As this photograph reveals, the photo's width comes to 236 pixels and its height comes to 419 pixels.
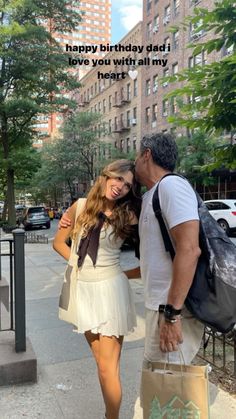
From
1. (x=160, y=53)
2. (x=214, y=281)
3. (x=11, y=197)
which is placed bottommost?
(x=11, y=197)

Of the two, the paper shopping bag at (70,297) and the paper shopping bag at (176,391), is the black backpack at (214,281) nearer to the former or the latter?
the paper shopping bag at (176,391)

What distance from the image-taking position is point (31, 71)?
20.9m

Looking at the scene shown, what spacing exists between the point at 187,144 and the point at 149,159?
23328mm

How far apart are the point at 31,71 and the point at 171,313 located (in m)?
21.1

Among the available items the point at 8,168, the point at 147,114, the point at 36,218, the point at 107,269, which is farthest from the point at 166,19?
the point at 107,269

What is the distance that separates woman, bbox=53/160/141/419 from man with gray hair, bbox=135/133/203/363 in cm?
23

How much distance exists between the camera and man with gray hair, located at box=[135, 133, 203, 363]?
1.80 meters

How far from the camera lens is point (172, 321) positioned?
186 centimetres

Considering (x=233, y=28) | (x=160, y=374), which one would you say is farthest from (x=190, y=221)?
(x=233, y=28)

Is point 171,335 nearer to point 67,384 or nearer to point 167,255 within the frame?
point 167,255

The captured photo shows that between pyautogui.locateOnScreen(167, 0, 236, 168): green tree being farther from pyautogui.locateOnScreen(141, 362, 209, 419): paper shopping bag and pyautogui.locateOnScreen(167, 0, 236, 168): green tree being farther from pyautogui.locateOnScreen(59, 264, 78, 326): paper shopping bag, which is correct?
pyautogui.locateOnScreen(141, 362, 209, 419): paper shopping bag

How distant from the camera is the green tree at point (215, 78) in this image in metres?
3.54

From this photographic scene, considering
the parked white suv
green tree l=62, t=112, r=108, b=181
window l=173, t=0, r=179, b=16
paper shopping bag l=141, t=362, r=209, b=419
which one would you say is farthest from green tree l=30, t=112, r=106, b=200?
paper shopping bag l=141, t=362, r=209, b=419

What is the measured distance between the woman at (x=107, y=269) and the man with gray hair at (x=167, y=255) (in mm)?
234
